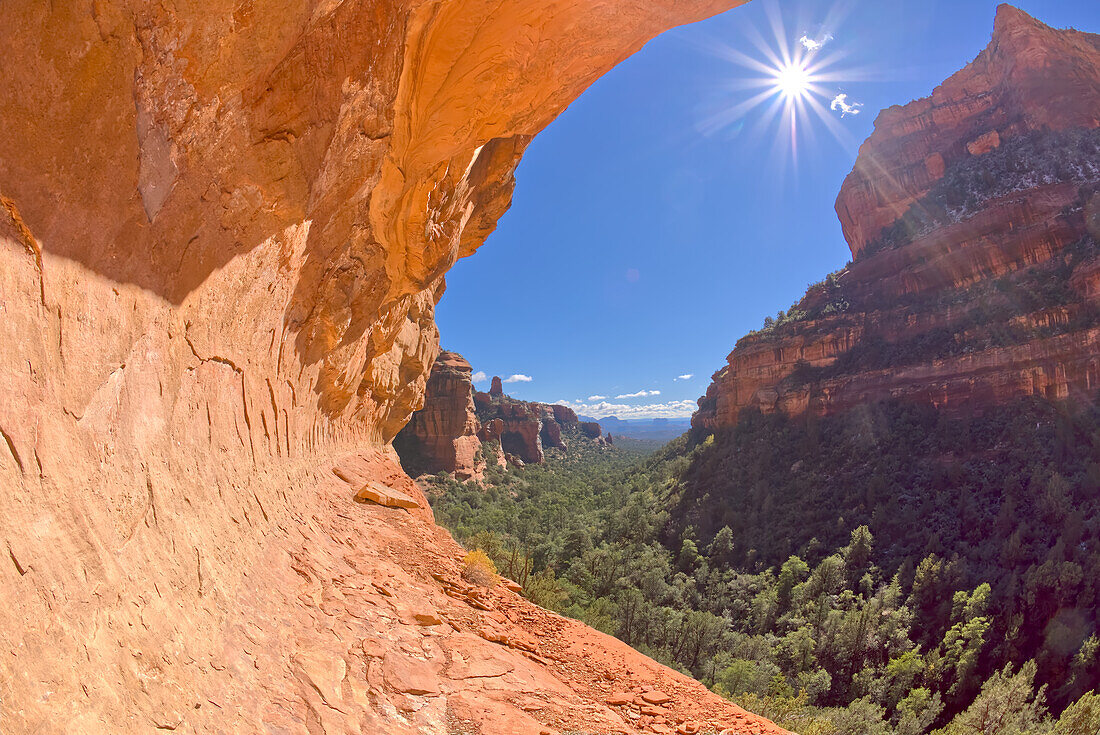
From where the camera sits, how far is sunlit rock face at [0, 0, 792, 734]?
1997 mm

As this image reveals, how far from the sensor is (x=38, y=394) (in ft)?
6.64

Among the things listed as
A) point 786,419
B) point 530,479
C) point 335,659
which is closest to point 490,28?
point 335,659

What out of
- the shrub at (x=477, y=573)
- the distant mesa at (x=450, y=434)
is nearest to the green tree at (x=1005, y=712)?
the shrub at (x=477, y=573)

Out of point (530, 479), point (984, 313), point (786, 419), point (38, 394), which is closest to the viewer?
point (38, 394)

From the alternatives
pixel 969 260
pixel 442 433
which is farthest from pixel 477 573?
pixel 969 260

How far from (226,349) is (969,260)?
2273 inches

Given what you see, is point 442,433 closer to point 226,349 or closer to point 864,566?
point 864,566

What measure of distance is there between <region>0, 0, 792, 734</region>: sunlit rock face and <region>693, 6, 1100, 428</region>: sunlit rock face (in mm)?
44562

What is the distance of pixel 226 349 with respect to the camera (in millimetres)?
4121

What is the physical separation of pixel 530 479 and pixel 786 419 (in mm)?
31430

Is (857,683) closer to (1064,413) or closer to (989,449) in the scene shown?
(989,449)

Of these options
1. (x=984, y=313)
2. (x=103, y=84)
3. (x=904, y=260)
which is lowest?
(x=103, y=84)

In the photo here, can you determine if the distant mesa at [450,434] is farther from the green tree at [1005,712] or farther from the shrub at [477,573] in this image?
the green tree at [1005,712]

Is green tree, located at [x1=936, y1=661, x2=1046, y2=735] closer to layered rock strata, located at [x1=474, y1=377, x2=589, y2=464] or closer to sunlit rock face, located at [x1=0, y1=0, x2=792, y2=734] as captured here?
sunlit rock face, located at [x1=0, y1=0, x2=792, y2=734]
